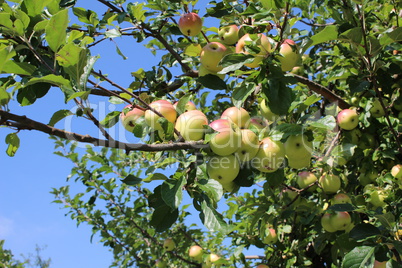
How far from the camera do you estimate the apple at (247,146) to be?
1468 mm

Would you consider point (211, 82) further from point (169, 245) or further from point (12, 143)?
point (169, 245)

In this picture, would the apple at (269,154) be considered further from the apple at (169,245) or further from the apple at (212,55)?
the apple at (169,245)

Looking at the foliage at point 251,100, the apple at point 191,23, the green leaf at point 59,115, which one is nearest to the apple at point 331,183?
the foliage at point 251,100

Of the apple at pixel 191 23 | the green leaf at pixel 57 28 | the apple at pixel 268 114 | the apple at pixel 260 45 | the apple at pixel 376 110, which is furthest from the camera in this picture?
the apple at pixel 376 110

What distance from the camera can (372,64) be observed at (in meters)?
2.06

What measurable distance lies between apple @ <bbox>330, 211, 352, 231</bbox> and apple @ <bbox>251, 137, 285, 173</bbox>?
1.05 metres

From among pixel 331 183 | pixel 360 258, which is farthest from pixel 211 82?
pixel 331 183

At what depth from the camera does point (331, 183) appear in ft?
8.22

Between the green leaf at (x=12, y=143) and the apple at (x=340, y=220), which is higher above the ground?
the green leaf at (x=12, y=143)

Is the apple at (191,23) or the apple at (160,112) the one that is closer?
the apple at (160,112)

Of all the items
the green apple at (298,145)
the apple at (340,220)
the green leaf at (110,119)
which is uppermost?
the green leaf at (110,119)

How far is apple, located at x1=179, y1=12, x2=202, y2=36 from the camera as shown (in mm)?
1953

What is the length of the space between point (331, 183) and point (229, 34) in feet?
4.29

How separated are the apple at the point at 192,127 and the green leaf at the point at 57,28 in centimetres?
54
